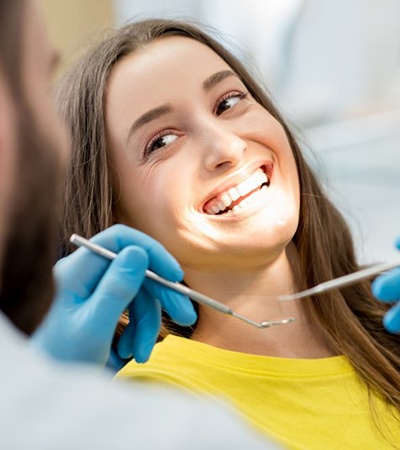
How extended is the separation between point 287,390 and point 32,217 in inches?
32.9

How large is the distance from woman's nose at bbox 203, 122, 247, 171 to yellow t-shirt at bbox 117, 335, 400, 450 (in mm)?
302

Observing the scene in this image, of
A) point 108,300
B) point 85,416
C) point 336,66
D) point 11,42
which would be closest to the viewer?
point 85,416

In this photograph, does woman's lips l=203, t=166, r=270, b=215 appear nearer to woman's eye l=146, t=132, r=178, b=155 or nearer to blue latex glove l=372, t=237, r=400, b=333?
woman's eye l=146, t=132, r=178, b=155

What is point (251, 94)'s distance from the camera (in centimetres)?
172

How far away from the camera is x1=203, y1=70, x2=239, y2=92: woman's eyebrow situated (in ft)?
5.15

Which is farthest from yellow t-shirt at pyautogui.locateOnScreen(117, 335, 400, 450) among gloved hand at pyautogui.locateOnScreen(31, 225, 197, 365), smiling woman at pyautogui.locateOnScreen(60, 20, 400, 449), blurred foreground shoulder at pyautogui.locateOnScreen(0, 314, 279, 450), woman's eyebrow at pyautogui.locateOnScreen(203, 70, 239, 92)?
blurred foreground shoulder at pyautogui.locateOnScreen(0, 314, 279, 450)

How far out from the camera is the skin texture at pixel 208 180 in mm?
1506

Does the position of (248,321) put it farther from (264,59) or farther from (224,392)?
(264,59)

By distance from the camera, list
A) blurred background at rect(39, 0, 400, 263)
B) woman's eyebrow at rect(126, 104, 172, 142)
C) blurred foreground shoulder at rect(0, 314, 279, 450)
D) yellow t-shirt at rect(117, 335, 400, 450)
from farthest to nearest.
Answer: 1. blurred background at rect(39, 0, 400, 263)
2. woman's eyebrow at rect(126, 104, 172, 142)
3. yellow t-shirt at rect(117, 335, 400, 450)
4. blurred foreground shoulder at rect(0, 314, 279, 450)

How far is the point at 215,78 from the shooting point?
62.6 inches

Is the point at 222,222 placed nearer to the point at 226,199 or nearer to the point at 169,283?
the point at 226,199

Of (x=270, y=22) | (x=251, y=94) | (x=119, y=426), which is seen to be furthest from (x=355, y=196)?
(x=119, y=426)

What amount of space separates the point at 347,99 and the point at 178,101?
225 cm

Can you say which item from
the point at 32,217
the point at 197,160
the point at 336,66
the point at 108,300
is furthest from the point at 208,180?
the point at 336,66
